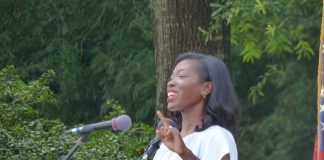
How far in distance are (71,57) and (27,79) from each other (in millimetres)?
731

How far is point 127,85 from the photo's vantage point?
56.4 feet

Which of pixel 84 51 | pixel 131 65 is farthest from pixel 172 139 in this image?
pixel 84 51

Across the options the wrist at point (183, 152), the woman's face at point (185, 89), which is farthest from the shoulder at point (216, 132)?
A: the wrist at point (183, 152)

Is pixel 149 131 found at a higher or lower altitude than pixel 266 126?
higher

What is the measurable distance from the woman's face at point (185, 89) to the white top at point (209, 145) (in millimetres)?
151

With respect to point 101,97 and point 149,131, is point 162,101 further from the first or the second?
point 101,97

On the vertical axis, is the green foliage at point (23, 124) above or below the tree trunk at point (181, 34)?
below

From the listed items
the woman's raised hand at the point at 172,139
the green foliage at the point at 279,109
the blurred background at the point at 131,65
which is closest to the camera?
the woman's raised hand at the point at 172,139

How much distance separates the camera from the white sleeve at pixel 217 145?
5195 millimetres

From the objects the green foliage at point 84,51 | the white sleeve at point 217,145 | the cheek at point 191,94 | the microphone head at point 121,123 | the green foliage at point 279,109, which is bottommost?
the green foliage at point 279,109

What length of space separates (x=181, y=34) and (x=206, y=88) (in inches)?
115

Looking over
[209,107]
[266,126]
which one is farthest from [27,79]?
[209,107]

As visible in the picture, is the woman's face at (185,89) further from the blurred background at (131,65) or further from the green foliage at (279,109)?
the green foliage at (279,109)

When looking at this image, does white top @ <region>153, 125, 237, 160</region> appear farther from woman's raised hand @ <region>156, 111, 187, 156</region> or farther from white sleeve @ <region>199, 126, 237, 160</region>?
woman's raised hand @ <region>156, 111, 187, 156</region>
